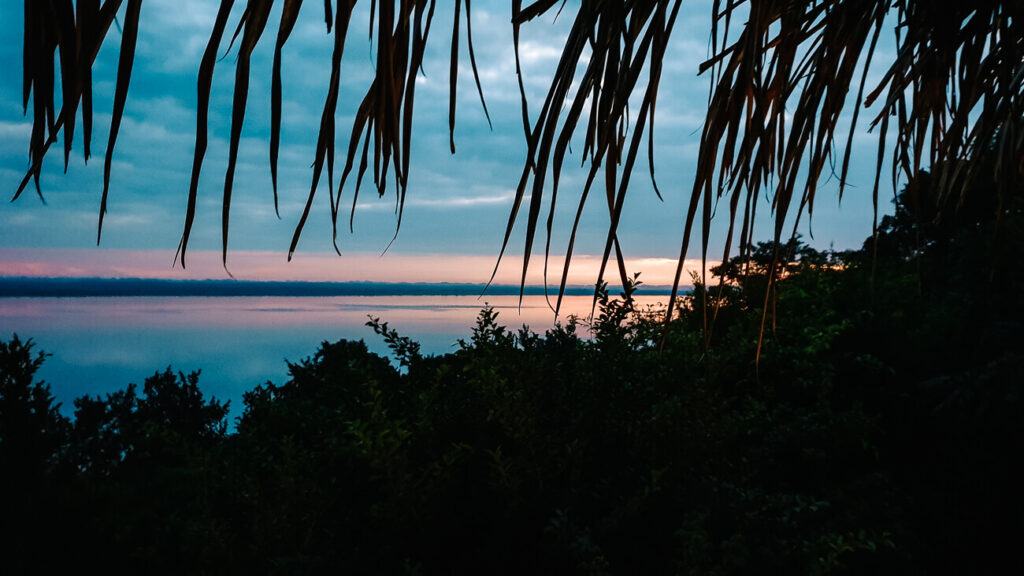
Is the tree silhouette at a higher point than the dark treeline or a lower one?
higher

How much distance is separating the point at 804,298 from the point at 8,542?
7570mm

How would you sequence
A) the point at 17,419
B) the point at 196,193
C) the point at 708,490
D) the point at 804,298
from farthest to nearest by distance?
1. the point at 804,298
2. the point at 17,419
3. the point at 708,490
4. the point at 196,193

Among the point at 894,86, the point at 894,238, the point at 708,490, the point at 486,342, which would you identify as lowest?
the point at 708,490

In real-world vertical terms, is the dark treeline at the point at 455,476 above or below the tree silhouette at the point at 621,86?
below

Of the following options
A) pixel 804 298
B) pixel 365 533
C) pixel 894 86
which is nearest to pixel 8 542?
pixel 365 533

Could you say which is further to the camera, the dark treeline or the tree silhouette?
the dark treeline

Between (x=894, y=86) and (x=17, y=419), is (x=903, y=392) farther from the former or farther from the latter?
(x=17, y=419)

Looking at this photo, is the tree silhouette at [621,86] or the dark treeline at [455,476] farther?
the dark treeline at [455,476]

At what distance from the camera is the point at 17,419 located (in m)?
2.84

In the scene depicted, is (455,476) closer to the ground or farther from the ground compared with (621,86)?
closer to the ground

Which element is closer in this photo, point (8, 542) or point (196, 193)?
point (196, 193)

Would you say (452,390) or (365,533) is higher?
(452,390)

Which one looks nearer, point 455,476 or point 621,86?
point 621,86

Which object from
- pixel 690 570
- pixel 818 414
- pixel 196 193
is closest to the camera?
pixel 196 193
